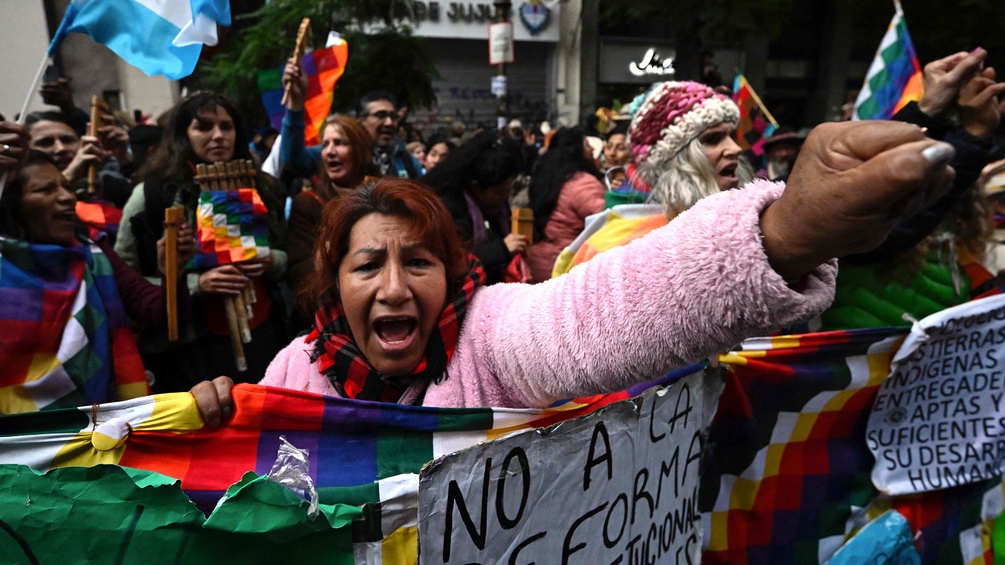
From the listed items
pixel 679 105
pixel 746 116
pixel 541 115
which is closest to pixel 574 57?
pixel 541 115

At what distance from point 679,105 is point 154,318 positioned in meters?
2.39

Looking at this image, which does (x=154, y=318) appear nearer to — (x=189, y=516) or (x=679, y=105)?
(x=189, y=516)

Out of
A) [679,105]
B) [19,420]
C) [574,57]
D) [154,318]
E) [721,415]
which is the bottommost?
[721,415]

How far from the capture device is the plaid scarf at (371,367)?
64.0 inches

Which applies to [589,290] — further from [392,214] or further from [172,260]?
[172,260]

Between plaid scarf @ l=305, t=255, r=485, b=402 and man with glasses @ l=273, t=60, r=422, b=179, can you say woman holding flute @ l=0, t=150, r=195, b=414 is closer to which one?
plaid scarf @ l=305, t=255, r=485, b=402

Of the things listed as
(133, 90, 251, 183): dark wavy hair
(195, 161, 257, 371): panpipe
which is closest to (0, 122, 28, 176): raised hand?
(195, 161, 257, 371): panpipe

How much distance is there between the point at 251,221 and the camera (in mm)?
2986

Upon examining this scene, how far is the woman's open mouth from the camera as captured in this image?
1.64 metres

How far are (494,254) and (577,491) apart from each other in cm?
227

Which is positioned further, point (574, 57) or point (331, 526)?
point (574, 57)

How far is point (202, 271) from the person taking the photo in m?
2.94

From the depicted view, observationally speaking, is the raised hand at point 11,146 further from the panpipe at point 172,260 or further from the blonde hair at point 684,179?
the blonde hair at point 684,179

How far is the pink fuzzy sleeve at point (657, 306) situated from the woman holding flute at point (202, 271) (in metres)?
1.86
